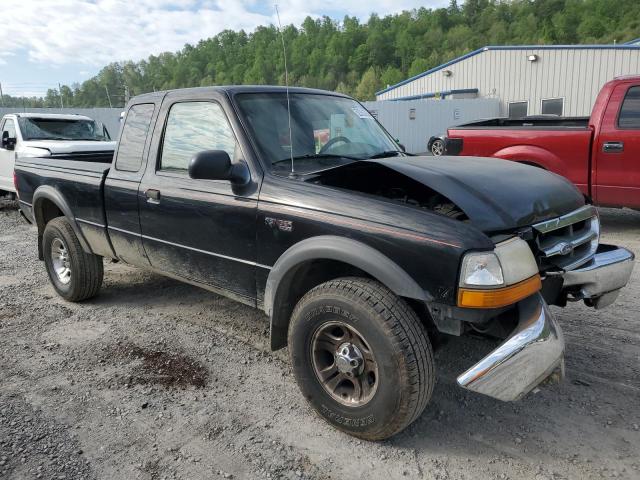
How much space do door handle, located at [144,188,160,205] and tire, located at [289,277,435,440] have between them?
150cm

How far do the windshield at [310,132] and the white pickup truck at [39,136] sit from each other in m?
6.75

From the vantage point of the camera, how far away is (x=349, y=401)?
2814 mm

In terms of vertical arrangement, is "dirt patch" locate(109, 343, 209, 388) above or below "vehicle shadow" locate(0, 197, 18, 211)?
above

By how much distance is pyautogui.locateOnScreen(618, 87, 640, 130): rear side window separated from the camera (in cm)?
659

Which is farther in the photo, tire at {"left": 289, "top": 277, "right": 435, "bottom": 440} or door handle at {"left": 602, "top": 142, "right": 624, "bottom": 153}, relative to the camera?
door handle at {"left": 602, "top": 142, "right": 624, "bottom": 153}

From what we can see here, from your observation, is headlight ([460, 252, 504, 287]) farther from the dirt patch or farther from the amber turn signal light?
the dirt patch

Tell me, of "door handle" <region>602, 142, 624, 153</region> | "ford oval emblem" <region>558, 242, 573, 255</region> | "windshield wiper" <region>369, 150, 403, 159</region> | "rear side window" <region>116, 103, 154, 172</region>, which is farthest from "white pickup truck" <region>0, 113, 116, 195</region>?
"ford oval emblem" <region>558, 242, 573, 255</region>

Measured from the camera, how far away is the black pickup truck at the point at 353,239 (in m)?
2.46

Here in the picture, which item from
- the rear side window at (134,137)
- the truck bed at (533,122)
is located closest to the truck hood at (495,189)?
the rear side window at (134,137)

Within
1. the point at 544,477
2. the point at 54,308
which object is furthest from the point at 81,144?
the point at 544,477

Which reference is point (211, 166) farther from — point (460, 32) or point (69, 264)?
point (460, 32)

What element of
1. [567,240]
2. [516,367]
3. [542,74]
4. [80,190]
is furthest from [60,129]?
[542,74]

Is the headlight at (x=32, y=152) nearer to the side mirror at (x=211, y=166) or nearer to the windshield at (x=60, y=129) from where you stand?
the windshield at (x=60, y=129)

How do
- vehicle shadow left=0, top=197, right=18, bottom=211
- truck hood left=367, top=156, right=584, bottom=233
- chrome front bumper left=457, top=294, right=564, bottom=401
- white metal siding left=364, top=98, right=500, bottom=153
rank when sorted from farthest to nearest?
white metal siding left=364, top=98, right=500, bottom=153 < vehicle shadow left=0, top=197, right=18, bottom=211 < truck hood left=367, top=156, right=584, bottom=233 < chrome front bumper left=457, top=294, right=564, bottom=401
